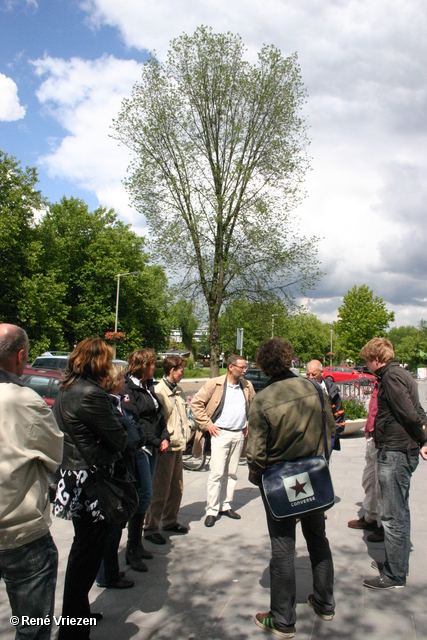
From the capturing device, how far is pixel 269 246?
2036 centimetres

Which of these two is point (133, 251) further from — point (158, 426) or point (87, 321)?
point (158, 426)

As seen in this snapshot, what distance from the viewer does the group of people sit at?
2.24 metres

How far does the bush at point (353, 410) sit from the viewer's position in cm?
1175

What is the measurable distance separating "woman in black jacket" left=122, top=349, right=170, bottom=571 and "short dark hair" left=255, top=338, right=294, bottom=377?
4.39ft

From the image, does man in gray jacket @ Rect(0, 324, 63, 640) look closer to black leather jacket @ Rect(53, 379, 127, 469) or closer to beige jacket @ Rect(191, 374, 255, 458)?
black leather jacket @ Rect(53, 379, 127, 469)

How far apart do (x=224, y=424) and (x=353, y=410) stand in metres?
6.94

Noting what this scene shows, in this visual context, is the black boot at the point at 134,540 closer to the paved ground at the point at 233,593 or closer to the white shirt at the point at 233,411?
the paved ground at the point at 233,593

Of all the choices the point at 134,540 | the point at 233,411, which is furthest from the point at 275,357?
the point at 233,411

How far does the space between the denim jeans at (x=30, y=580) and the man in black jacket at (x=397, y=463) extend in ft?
8.36


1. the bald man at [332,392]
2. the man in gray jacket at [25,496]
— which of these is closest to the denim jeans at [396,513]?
the bald man at [332,392]

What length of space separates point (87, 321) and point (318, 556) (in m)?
36.5

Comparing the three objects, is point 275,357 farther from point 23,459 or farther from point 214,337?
point 214,337

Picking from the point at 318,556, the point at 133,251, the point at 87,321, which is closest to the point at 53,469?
the point at 318,556

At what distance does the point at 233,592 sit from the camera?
12.3 ft
